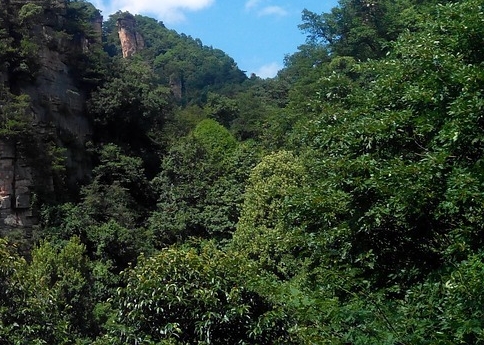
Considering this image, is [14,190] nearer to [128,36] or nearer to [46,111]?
[46,111]

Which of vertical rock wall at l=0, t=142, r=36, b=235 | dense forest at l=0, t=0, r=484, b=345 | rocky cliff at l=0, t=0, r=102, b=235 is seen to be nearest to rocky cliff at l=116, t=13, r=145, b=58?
rocky cliff at l=0, t=0, r=102, b=235

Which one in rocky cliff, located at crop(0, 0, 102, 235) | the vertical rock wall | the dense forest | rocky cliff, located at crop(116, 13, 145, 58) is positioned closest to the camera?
the dense forest

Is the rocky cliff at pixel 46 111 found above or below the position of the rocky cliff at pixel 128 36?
below

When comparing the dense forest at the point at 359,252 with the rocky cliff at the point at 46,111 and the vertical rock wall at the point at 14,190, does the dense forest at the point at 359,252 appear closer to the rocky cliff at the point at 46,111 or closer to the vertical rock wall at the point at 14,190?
the vertical rock wall at the point at 14,190

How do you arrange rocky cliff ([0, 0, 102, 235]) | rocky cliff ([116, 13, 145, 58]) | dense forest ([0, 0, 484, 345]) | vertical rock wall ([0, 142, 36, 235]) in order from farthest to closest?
1. rocky cliff ([116, 13, 145, 58])
2. rocky cliff ([0, 0, 102, 235])
3. vertical rock wall ([0, 142, 36, 235])
4. dense forest ([0, 0, 484, 345])

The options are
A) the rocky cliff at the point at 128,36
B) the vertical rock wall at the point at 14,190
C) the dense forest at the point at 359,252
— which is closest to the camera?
the dense forest at the point at 359,252

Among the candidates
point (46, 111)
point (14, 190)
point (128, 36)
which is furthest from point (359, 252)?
point (128, 36)

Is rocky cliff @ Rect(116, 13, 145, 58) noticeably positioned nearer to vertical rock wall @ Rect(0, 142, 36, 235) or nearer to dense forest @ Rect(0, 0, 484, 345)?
vertical rock wall @ Rect(0, 142, 36, 235)

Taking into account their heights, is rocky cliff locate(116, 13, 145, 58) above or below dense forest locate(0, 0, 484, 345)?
above

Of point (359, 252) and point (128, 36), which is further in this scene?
point (128, 36)

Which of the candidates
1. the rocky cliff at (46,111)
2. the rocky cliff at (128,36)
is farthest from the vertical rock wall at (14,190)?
the rocky cliff at (128,36)

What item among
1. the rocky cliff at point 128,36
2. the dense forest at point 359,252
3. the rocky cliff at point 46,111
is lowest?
the dense forest at point 359,252

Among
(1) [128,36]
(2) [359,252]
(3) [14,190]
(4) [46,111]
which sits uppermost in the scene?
(1) [128,36]

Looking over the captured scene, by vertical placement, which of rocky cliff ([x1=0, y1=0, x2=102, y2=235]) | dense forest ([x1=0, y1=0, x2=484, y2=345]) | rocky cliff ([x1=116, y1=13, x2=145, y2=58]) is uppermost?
rocky cliff ([x1=116, y1=13, x2=145, y2=58])
